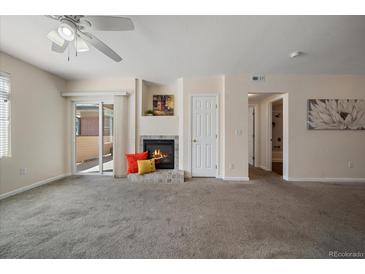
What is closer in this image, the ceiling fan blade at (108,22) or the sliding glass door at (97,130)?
the ceiling fan blade at (108,22)

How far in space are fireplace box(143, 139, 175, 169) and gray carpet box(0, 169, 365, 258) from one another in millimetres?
975

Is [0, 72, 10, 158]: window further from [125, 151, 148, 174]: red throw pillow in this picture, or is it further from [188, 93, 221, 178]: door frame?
[188, 93, 221, 178]: door frame

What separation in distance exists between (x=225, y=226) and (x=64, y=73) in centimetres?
448

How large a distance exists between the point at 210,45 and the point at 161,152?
269 centimetres

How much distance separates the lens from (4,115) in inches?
111

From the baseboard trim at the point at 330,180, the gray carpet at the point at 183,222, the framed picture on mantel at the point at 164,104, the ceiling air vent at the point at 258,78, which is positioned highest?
the ceiling air vent at the point at 258,78

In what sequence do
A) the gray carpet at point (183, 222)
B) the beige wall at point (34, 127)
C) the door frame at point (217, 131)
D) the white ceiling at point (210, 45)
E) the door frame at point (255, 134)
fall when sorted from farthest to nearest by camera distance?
the door frame at point (255, 134), the door frame at point (217, 131), the beige wall at point (34, 127), the white ceiling at point (210, 45), the gray carpet at point (183, 222)

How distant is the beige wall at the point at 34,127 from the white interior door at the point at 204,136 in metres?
3.28

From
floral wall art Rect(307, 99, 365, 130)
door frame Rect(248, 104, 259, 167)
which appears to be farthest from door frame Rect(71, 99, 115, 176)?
floral wall art Rect(307, 99, 365, 130)

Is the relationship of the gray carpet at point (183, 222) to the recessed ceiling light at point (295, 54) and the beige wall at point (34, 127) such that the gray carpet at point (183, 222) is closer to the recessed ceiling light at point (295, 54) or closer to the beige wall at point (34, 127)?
the beige wall at point (34, 127)

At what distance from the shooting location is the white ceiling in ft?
6.37

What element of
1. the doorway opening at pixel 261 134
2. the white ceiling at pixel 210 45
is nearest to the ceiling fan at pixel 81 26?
the white ceiling at pixel 210 45

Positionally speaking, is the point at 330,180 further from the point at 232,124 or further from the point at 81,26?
the point at 81,26

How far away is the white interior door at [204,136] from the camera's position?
13.1 ft
